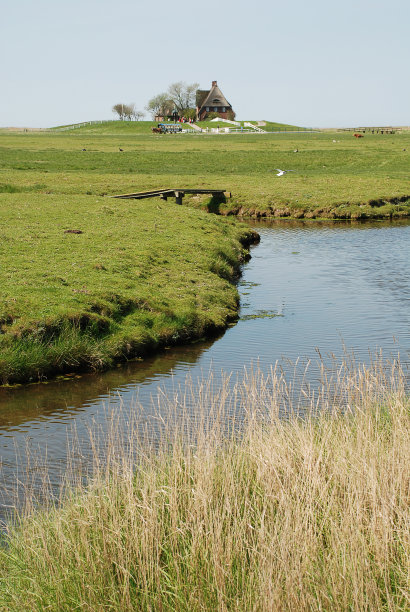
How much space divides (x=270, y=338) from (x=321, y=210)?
1219 inches

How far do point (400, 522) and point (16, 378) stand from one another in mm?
9782

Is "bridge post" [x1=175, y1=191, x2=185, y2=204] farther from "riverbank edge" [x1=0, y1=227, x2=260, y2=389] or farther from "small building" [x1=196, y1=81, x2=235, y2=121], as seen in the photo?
"small building" [x1=196, y1=81, x2=235, y2=121]

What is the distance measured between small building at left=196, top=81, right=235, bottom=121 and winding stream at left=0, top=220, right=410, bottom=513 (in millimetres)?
164103

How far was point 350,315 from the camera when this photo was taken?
800 inches

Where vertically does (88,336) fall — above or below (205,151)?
below

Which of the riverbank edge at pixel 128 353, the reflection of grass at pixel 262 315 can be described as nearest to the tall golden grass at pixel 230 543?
the riverbank edge at pixel 128 353

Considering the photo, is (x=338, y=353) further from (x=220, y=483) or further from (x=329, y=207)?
(x=329, y=207)

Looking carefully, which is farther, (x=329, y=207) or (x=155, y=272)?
(x=329, y=207)

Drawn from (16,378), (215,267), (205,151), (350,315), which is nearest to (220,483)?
(16,378)

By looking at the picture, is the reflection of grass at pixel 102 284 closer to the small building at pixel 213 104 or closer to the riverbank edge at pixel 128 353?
the riverbank edge at pixel 128 353

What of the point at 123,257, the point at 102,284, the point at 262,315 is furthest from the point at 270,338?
the point at 123,257

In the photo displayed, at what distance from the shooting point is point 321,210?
47531 mm

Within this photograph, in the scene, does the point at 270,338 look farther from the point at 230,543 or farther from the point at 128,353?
the point at 230,543

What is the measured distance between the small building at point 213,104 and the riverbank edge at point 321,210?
149 metres
